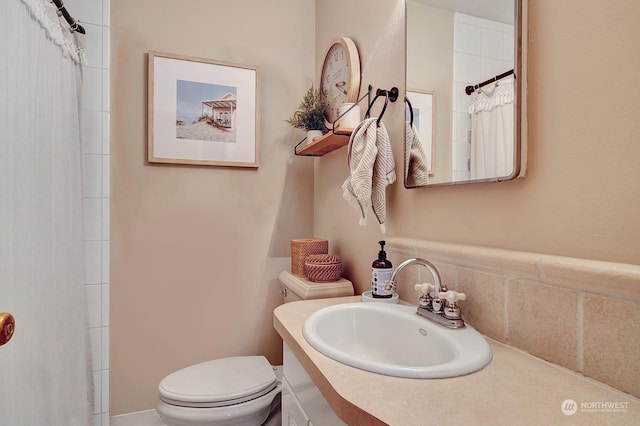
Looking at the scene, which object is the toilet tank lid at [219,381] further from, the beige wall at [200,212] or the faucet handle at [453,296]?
the faucet handle at [453,296]

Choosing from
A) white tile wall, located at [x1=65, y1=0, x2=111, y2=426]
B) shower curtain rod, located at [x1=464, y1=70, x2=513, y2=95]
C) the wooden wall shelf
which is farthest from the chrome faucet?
white tile wall, located at [x1=65, y1=0, x2=111, y2=426]

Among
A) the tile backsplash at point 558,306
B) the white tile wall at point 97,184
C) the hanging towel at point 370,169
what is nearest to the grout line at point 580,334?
the tile backsplash at point 558,306

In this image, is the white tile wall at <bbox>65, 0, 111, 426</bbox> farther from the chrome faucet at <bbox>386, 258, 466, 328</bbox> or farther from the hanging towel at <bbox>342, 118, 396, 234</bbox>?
the chrome faucet at <bbox>386, 258, 466, 328</bbox>

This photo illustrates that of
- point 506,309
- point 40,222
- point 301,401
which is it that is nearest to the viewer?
point 506,309

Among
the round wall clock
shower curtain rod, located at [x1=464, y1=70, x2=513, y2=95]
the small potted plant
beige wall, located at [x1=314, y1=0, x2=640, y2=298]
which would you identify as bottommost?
beige wall, located at [x1=314, y1=0, x2=640, y2=298]

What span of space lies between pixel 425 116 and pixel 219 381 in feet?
4.19

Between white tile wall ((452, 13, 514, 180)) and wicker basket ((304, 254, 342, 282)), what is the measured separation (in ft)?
2.39

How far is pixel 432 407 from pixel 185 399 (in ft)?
3.55

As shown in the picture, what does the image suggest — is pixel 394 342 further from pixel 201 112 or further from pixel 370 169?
pixel 201 112

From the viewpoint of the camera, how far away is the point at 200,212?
6.01 feet

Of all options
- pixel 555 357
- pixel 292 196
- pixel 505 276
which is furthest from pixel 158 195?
pixel 555 357

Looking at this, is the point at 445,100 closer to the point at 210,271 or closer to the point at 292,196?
the point at 292,196

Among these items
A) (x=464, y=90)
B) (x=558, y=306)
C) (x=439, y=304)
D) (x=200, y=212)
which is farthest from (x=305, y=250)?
(x=558, y=306)

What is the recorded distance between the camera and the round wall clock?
1525mm
